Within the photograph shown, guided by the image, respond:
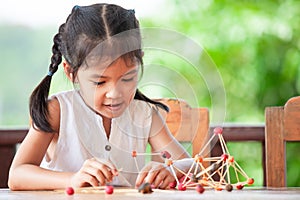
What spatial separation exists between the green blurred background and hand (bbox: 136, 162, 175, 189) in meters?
1.89

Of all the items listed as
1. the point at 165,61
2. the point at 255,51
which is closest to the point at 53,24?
the point at 255,51

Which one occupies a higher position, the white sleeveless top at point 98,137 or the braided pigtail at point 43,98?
the braided pigtail at point 43,98

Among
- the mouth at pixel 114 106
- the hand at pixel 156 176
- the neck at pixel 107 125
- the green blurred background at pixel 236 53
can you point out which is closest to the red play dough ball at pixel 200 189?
the hand at pixel 156 176

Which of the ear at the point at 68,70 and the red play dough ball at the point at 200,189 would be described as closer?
the red play dough ball at the point at 200,189

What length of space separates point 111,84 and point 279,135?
446 millimetres

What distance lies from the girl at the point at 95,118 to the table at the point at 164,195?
0.18 feet

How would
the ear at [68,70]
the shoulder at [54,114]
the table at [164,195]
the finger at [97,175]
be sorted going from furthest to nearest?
the shoulder at [54,114] < the ear at [68,70] < the finger at [97,175] < the table at [164,195]

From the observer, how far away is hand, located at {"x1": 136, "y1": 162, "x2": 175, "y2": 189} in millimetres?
1409

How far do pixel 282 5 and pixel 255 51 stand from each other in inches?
10.4

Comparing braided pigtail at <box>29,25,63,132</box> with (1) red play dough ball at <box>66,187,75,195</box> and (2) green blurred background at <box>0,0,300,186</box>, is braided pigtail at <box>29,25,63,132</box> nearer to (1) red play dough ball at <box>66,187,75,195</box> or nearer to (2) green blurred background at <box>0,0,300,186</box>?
(1) red play dough ball at <box>66,187,75,195</box>

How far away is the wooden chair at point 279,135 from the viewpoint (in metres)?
1.57

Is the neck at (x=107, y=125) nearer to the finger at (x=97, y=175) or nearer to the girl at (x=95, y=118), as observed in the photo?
the girl at (x=95, y=118)

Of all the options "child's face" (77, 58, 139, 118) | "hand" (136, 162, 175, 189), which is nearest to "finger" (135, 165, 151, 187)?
"hand" (136, 162, 175, 189)

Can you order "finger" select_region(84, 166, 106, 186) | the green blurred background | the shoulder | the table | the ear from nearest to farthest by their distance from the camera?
the table, "finger" select_region(84, 166, 106, 186), the ear, the shoulder, the green blurred background
